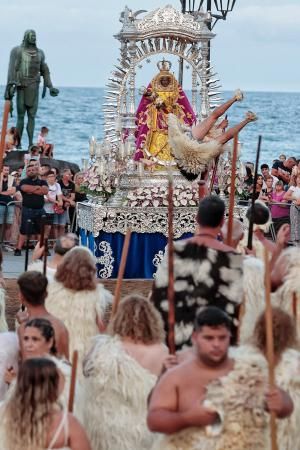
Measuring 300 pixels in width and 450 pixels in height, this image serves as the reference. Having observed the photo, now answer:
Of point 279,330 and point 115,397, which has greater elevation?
point 279,330

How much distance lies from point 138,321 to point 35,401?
1.58 m

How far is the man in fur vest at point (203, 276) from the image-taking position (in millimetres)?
9727

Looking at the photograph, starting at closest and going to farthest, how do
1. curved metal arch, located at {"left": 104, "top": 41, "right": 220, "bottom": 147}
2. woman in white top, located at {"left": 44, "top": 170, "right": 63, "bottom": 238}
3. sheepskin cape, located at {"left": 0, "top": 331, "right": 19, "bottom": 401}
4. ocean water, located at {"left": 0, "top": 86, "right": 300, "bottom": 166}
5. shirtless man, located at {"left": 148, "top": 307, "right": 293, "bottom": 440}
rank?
1. shirtless man, located at {"left": 148, "top": 307, "right": 293, "bottom": 440}
2. sheepskin cape, located at {"left": 0, "top": 331, "right": 19, "bottom": 401}
3. curved metal arch, located at {"left": 104, "top": 41, "right": 220, "bottom": 147}
4. woman in white top, located at {"left": 44, "top": 170, "right": 63, "bottom": 238}
5. ocean water, located at {"left": 0, "top": 86, "right": 300, "bottom": 166}

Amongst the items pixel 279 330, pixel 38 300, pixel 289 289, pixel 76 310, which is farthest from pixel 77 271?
pixel 279 330

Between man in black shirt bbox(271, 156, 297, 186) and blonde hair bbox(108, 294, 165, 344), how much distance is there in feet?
47.8

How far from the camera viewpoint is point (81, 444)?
25.6 ft

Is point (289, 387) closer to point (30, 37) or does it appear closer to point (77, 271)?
point (77, 271)

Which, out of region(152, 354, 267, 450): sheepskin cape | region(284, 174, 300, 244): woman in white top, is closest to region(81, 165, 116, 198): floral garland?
region(284, 174, 300, 244): woman in white top

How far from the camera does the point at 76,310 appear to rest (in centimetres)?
1126

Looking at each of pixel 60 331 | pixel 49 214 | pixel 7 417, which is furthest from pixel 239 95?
pixel 7 417

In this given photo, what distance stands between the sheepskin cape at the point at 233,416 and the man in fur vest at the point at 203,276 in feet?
5.91

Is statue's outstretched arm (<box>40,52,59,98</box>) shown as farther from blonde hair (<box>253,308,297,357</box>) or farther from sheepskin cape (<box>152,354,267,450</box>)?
sheepskin cape (<box>152,354,267,450</box>)

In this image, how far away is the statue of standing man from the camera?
25188 mm

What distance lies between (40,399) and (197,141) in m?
9.13
